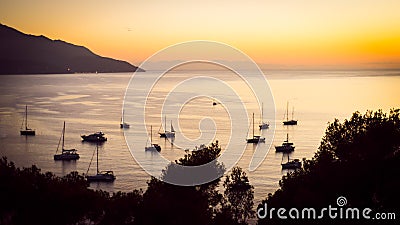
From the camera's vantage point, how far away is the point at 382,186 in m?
10.1

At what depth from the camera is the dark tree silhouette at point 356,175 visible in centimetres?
977

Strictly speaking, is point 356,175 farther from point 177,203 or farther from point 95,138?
point 95,138

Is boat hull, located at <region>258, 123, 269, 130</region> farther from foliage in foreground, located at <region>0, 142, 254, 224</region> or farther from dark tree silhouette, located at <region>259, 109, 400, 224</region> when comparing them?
foliage in foreground, located at <region>0, 142, 254, 224</region>

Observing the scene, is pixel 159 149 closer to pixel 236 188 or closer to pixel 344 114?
pixel 236 188

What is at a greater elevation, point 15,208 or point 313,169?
point 313,169

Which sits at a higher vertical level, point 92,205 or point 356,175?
point 356,175

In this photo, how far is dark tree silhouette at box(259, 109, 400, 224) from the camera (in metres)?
9.77

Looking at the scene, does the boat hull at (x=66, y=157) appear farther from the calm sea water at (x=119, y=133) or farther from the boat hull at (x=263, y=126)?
the boat hull at (x=263, y=126)

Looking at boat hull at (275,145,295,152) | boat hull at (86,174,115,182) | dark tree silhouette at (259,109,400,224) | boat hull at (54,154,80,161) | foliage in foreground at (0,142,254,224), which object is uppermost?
dark tree silhouette at (259,109,400,224)

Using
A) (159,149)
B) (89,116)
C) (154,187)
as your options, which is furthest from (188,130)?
(154,187)

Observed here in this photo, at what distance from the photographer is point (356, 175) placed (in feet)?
34.1

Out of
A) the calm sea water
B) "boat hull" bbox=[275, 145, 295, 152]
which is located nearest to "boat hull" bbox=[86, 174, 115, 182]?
the calm sea water

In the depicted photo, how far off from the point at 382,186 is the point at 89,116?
52.6 metres

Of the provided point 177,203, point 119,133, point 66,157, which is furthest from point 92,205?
point 119,133
